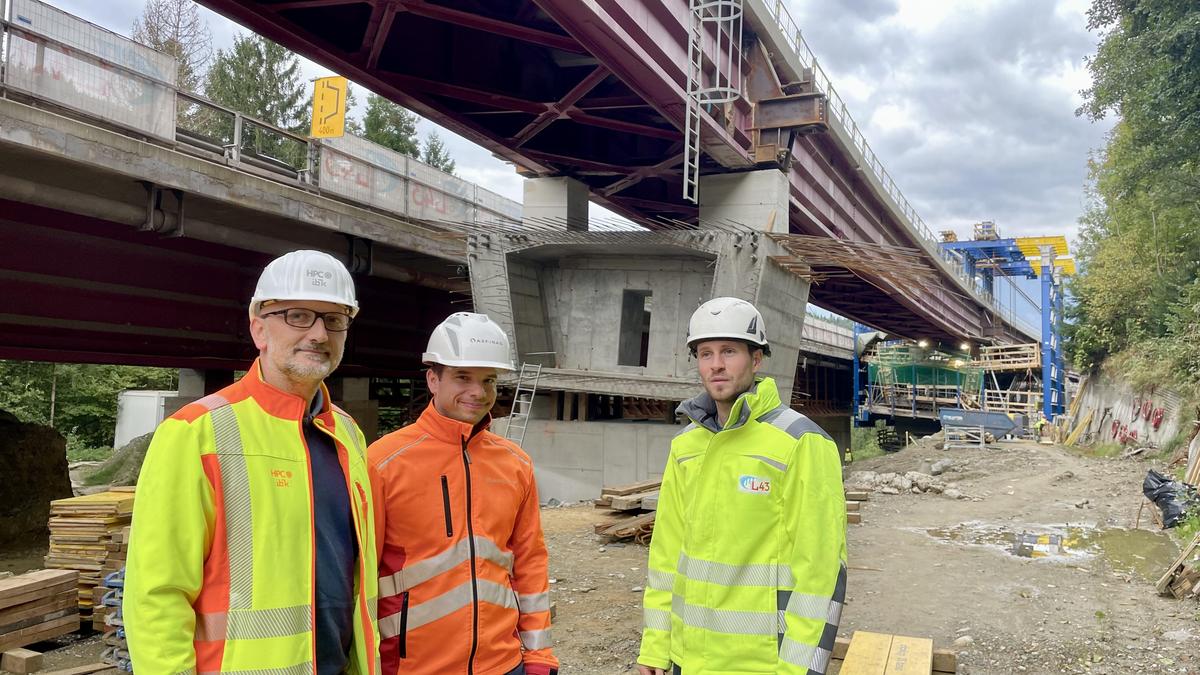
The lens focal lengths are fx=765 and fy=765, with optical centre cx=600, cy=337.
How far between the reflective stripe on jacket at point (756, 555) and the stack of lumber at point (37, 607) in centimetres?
627

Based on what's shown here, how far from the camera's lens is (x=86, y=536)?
731cm

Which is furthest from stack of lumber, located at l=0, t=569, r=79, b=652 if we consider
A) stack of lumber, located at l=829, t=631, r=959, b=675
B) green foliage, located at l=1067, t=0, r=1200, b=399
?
green foliage, located at l=1067, t=0, r=1200, b=399

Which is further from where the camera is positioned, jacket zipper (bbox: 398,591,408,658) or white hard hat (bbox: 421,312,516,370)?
white hard hat (bbox: 421,312,516,370)

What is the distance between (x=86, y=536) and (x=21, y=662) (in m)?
1.40

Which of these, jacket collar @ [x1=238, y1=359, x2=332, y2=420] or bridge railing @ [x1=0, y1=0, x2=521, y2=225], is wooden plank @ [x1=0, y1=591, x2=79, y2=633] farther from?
bridge railing @ [x1=0, y1=0, x2=521, y2=225]

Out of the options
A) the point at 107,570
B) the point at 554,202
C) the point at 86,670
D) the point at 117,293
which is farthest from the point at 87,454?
the point at 86,670

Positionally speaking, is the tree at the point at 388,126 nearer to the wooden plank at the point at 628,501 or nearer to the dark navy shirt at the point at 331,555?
the wooden plank at the point at 628,501

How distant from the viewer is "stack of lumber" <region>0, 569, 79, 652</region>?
253 inches

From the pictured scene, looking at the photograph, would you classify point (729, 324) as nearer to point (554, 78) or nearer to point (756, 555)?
point (756, 555)

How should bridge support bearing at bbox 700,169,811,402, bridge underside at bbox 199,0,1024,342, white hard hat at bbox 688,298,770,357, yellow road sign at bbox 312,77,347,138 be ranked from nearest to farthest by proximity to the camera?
white hard hat at bbox 688,298,770,357 < bridge underside at bbox 199,0,1024,342 < bridge support bearing at bbox 700,169,811,402 < yellow road sign at bbox 312,77,347,138

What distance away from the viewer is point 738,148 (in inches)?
594

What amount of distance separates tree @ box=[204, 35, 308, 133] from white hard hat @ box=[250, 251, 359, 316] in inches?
1654

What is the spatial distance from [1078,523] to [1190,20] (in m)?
8.99

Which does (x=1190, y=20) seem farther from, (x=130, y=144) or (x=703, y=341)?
(x=130, y=144)
